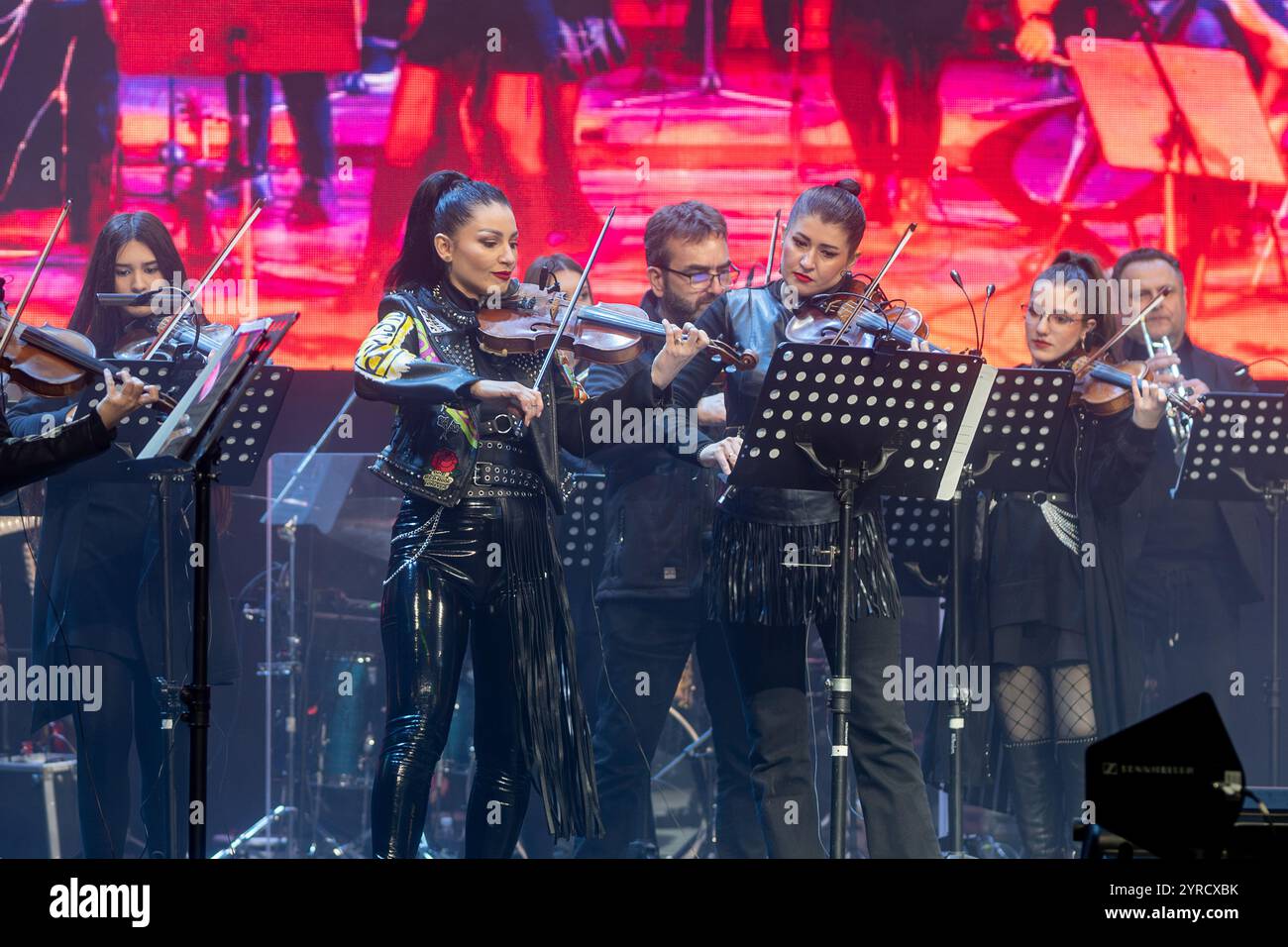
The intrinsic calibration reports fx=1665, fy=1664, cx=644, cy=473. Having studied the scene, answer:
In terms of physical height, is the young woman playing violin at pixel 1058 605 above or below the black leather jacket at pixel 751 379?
below

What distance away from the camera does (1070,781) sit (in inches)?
192

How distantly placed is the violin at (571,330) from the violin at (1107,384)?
1.15 metres

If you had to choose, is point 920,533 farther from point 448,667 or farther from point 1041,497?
point 448,667

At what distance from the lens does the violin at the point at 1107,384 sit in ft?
15.7

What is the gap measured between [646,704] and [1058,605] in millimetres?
1226

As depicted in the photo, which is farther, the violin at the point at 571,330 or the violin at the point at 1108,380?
the violin at the point at 1108,380

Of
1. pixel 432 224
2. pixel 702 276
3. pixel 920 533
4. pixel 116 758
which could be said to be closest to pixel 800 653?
pixel 920 533

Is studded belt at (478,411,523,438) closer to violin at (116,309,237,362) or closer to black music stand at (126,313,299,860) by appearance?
black music stand at (126,313,299,860)

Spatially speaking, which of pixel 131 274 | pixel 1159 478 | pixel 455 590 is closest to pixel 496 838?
pixel 455 590

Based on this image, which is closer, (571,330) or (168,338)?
(571,330)

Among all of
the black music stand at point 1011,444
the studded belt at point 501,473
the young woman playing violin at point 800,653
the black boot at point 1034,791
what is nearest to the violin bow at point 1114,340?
the black music stand at point 1011,444

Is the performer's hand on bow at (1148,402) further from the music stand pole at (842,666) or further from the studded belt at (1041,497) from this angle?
the music stand pole at (842,666)

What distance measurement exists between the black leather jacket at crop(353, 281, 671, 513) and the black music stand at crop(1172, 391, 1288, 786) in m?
1.86

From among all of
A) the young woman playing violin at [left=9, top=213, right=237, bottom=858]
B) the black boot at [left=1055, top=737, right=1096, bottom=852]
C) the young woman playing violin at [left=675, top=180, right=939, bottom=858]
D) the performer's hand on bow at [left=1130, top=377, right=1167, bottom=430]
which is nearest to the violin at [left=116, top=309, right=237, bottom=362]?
the young woman playing violin at [left=9, top=213, right=237, bottom=858]
